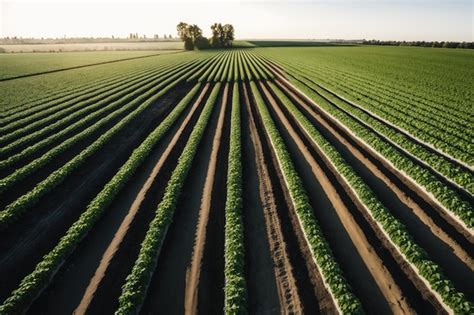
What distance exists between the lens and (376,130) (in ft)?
60.8

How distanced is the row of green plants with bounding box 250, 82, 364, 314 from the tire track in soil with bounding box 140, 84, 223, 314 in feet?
11.4

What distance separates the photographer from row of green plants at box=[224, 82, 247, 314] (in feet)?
24.6

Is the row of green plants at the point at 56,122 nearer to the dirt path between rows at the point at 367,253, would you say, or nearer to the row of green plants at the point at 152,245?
the row of green plants at the point at 152,245

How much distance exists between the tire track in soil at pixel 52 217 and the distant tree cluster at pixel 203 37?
138253mm

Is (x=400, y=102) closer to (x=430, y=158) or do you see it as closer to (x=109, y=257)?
(x=430, y=158)

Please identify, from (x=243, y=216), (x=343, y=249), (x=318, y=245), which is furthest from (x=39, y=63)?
(x=343, y=249)

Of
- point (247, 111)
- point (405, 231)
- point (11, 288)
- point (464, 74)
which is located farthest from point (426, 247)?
point (464, 74)

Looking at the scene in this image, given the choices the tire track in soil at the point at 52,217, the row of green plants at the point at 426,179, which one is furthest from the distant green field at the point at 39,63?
the row of green plants at the point at 426,179

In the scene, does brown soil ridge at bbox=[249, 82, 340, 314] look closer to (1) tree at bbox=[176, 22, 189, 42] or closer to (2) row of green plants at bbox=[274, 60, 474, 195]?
(2) row of green plants at bbox=[274, 60, 474, 195]

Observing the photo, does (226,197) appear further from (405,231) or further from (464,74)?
(464,74)

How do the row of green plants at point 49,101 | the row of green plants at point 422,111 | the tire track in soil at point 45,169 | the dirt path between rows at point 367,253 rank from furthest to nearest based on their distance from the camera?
the row of green plants at point 49,101, the row of green plants at point 422,111, the tire track in soil at point 45,169, the dirt path between rows at point 367,253

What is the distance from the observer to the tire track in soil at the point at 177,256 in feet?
25.9

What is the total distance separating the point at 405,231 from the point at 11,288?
1315cm

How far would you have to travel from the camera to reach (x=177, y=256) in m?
9.40
